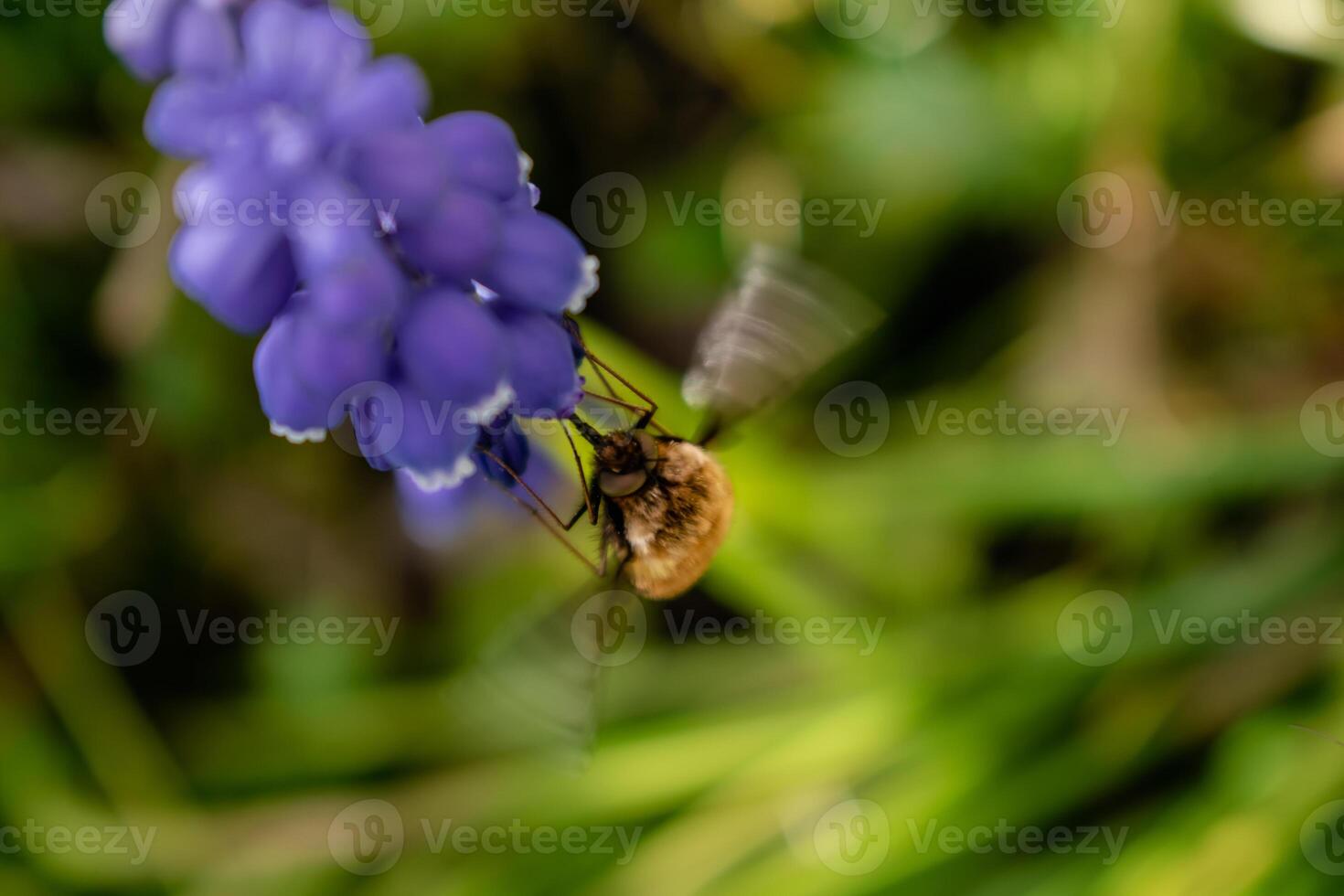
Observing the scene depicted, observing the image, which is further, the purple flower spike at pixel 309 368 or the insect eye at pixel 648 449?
the insect eye at pixel 648 449

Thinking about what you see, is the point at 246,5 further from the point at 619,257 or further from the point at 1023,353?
the point at 1023,353

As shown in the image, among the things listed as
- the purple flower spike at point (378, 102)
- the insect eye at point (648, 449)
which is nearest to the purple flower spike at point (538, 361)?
the purple flower spike at point (378, 102)

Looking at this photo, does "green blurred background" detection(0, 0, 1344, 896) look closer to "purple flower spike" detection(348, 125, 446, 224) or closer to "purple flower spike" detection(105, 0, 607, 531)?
"purple flower spike" detection(105, 0, 607, 531)

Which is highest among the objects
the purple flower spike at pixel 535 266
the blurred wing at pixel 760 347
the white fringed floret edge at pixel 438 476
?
the blurred wing at pixel 760 347

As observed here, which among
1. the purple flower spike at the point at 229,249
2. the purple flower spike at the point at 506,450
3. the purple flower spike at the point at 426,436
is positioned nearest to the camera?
the purple flower spike at the point at 229,249

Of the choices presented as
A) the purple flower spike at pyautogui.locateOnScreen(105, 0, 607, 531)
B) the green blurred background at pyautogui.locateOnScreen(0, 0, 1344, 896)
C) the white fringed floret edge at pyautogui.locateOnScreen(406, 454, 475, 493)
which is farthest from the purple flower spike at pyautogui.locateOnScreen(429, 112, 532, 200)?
the green blurred background at pyautogui.locateOnScreen(0, 0, 1344, 896)

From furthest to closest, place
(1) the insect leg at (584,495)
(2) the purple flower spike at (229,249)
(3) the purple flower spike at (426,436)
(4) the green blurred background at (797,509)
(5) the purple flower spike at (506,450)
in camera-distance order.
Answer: (4) the green blurred background at (797,509) → (1) the insect leg at (584,495) → (5) the purple flower spike at (506,450) → (3) the purple flower spike at (426,436) → (2) the purple flower spike at (229,249)

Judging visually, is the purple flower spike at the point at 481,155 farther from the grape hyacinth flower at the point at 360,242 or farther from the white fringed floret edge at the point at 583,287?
the white fringed floret edge at the point at 583,287
